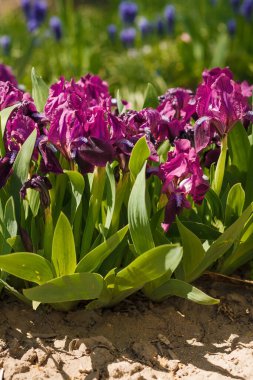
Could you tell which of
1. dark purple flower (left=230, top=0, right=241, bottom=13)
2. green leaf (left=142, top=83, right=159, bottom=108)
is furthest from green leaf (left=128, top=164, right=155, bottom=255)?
dark purple flower (left=230, top=0, right=241, bottom=13)

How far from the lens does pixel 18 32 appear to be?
20.8 feet

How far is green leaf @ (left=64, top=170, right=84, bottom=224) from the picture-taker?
1985 mm

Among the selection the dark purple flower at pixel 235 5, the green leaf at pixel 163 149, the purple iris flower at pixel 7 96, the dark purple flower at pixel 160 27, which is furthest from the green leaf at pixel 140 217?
the dark purple flower at pixel 235 5

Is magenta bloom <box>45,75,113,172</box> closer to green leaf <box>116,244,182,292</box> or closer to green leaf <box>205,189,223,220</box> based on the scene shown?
green leaf <box>116,244,182,292</box>

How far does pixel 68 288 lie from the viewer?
6.36 feet

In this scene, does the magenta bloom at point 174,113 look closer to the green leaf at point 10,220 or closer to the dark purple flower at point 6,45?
Result: the green leaf at point 10,220

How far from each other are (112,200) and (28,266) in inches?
13.3

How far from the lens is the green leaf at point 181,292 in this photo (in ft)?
6.44

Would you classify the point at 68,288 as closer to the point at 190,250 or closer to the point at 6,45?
the point at 190,250

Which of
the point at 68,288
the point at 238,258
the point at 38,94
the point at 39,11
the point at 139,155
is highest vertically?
the point at 39,11

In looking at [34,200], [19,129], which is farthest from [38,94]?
[34,200]

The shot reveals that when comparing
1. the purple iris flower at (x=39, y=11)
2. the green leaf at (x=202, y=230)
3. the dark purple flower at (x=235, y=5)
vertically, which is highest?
the purple iris flower at (x=39, y=11)

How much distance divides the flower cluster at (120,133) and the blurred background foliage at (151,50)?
7.69 ft

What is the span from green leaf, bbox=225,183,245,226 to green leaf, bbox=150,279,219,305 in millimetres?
329
